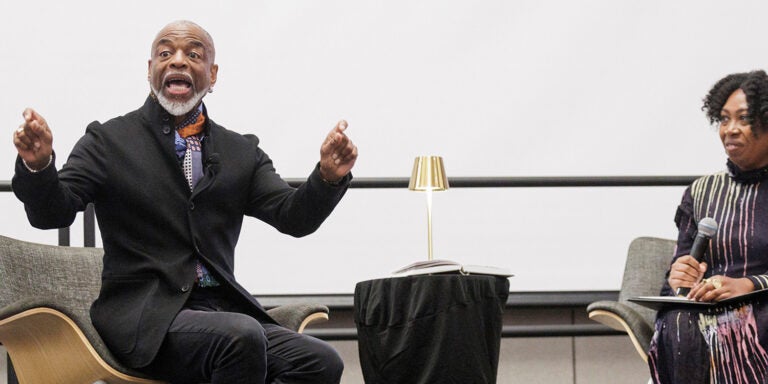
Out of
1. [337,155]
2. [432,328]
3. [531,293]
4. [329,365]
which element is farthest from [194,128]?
[531,293]

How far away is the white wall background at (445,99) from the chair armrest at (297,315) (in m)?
1.47

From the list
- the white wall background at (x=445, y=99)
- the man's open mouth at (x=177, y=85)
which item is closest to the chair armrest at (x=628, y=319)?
the white wall background at (x=445, y=99)

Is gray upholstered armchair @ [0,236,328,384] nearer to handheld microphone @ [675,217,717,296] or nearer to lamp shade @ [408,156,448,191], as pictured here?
handheld microphone @ [675,217,717,296]

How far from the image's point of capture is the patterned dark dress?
289 centimetres

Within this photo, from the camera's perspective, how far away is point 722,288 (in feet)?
9.37

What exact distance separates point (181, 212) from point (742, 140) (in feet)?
5.13

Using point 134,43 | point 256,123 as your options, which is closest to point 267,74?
point 256,123

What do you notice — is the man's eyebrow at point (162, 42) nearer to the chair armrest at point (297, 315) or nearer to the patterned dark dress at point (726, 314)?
the chair armrest at point (297, 315)

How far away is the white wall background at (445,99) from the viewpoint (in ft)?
Result: 14.2

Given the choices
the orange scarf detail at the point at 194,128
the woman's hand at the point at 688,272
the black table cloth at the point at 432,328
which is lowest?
the black table cloth at the point at 432,328

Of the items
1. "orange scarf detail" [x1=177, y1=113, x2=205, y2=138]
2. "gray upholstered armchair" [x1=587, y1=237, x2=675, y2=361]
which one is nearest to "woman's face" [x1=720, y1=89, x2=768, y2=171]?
"gray upholstered armchair" [x1=587, y1=237, x2=675, y2=361]

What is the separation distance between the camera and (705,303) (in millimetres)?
2879

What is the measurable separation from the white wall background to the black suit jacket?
1663 millimetres

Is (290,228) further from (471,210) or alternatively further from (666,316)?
(471,210)
